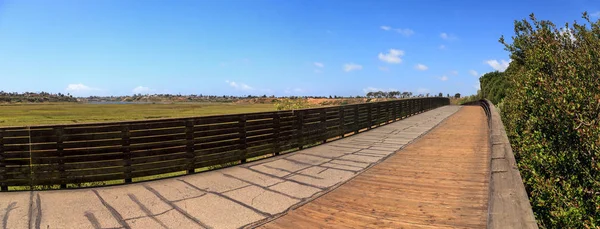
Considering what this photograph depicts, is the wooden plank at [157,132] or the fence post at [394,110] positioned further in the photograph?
the fence post at [394,110]

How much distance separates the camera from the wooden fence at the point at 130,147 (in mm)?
4727

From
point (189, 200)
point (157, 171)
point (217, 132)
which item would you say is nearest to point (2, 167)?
point (157, 171)

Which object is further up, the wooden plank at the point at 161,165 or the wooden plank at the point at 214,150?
the wooden plank at the point at 214,150

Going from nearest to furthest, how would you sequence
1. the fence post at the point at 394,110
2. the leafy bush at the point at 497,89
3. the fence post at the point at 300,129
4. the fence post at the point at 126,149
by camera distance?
the fence post at the point at 126,149, the fence post at the point at 300,129, the fence post at the point at 394,110, the leafy bush at the point at 497,89

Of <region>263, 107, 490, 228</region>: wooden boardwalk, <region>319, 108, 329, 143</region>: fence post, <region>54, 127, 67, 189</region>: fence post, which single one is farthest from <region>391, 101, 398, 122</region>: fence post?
<region>54, 127, 67, 189</region>: fence post

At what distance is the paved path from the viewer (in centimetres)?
365

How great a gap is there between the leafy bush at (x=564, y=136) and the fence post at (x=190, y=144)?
208 inches

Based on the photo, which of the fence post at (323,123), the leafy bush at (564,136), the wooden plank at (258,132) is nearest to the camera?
the leafy bush at (564,136)

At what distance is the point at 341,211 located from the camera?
158 inches

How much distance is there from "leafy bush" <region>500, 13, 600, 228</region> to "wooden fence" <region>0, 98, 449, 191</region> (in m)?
5.07

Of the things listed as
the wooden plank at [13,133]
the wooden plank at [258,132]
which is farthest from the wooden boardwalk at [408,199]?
the wooden plank at [13,133]

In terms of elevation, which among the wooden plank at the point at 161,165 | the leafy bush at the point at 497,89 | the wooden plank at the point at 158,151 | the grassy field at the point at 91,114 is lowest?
the grassy field at the point at 91,114

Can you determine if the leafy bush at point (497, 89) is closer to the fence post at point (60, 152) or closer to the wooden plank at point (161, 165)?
the wooden plank at point (161, 165)

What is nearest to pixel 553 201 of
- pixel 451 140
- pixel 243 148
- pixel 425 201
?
pixel 425 201
